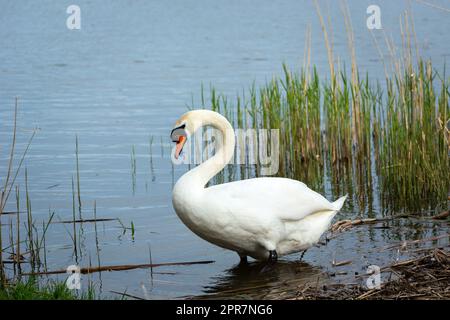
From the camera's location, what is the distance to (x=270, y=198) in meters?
7.03

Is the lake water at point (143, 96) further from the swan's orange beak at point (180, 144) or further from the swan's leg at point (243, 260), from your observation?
the swan's orange beak at point (180, 144)

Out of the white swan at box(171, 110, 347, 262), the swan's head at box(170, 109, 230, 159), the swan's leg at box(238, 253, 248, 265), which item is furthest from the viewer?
the swan's leg at box(238, 253, 248, 265)

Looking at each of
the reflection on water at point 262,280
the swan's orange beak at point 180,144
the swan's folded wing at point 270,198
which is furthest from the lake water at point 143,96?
the swan's orange beak at point 180,144

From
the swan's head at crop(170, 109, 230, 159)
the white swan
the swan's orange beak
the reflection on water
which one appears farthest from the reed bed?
the swan's orange beak

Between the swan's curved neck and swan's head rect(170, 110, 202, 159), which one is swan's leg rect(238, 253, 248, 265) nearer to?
the swan's curved neck

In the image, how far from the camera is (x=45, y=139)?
1227cm

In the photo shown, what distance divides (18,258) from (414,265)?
3.01 m

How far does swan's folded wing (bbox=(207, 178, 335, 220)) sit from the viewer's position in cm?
678

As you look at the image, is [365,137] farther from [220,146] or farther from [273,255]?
[273,255]

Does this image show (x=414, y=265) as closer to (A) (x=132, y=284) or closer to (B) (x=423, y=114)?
(A) (x=132, y=284)

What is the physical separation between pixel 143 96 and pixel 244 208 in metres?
8.85

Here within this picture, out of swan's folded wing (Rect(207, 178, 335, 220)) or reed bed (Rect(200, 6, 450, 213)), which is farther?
reed bed (Rect(200, 6, 450, 213))

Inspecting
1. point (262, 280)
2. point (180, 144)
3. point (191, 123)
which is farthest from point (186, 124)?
point (262, 280)
